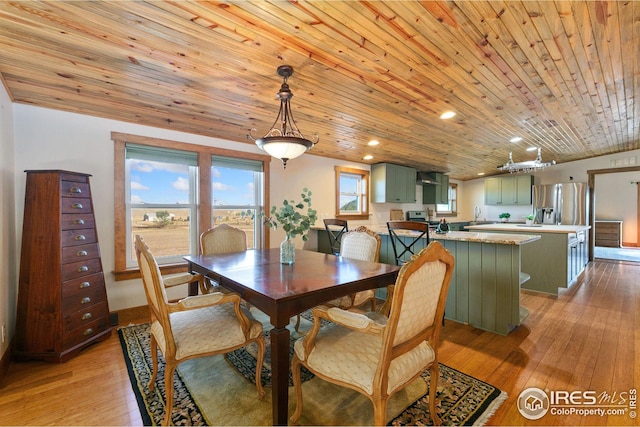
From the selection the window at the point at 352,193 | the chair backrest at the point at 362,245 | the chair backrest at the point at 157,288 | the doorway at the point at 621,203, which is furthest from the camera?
the doorway at the point at 621,203

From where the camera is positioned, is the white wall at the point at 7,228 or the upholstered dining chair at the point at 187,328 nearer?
the upholstered dining chair at the point at 187,328

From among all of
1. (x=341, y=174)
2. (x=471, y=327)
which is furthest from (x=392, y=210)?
(x=471, y=327)

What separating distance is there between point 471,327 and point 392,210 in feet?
11.3

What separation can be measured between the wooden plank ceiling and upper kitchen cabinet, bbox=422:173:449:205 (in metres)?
3.19

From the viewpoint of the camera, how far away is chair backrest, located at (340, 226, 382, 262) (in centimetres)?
257

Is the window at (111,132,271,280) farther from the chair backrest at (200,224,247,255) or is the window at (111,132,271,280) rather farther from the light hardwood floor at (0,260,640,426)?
the light hardwood floor at (0,260,640,426)

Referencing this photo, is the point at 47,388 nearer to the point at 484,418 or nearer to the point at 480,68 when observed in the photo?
the point at 484,418

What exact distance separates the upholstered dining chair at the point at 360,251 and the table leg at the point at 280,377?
978mm

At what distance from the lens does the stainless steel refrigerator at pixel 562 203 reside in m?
5.88

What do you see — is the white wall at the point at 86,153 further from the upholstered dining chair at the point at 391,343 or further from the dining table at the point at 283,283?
the upholstered dining chair at the point at 391,343

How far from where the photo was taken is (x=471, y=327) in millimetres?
2836
